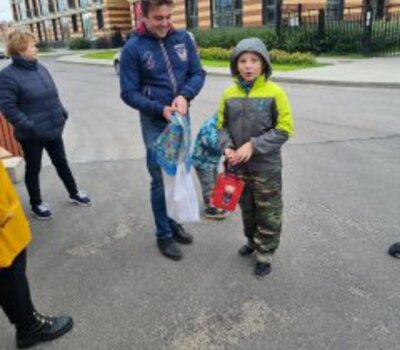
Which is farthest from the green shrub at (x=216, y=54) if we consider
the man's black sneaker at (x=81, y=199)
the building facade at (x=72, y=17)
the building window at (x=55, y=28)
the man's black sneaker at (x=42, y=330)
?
the building window at (x=55, y=28)

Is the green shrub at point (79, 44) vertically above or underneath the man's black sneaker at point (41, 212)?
underneath

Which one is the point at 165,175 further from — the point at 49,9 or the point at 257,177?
the point at 49,9

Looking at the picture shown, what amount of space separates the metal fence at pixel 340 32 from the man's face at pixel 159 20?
1727cm

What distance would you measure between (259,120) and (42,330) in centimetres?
195

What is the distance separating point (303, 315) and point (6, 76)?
10.6ft

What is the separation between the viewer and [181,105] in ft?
12.0

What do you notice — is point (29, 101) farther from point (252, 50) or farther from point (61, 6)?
point (61, 6)

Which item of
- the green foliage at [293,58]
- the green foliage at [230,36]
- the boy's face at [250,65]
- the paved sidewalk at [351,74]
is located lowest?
the paved sidewalk at [351,74]

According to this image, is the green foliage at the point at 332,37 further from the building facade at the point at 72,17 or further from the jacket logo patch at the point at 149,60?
the building facade at the point at 72,17

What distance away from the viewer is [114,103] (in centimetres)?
1302

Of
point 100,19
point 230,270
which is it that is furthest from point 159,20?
point 100,19

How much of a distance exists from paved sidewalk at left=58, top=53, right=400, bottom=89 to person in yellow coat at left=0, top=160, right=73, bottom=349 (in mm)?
11441

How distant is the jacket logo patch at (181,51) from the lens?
3.75m

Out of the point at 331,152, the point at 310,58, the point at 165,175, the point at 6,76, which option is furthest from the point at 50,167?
the point at 310,58
